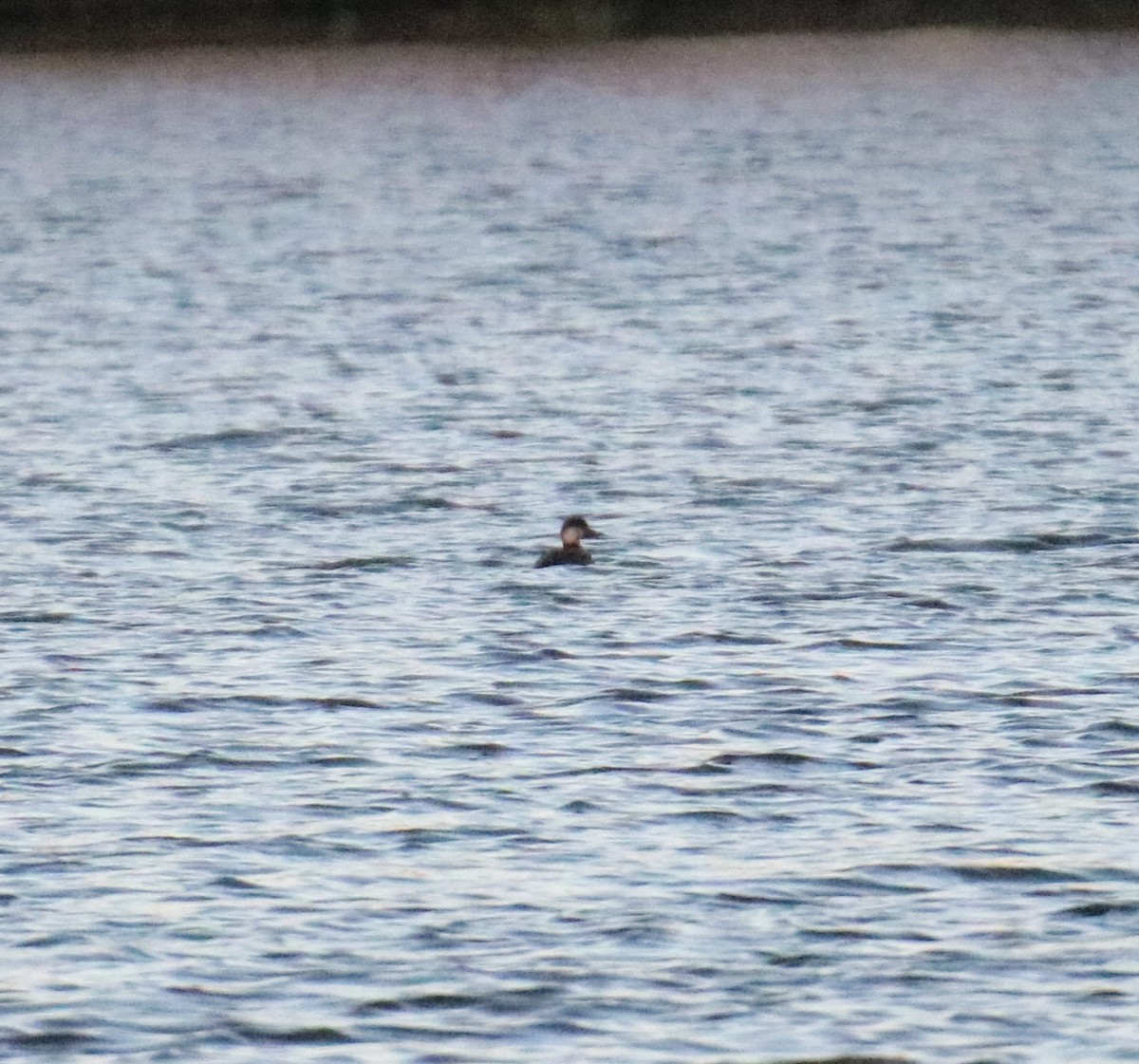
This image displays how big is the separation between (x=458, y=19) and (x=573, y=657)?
3979 inches

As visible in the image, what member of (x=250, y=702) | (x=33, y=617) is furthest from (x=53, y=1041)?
(x=33, y=617)

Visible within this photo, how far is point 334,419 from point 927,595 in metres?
11.5

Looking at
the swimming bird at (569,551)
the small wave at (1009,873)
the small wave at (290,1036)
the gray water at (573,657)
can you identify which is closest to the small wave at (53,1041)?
the gray water at (573,657)

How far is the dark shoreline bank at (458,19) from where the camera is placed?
119000mm

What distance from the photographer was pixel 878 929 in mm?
15195

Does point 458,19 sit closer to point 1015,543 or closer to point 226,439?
point 226,439

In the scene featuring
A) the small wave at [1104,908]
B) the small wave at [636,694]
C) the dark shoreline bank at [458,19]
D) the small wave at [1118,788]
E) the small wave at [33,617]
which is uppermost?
the dark shoreline bank at [458,19]

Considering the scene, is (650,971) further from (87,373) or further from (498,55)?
(498,55)

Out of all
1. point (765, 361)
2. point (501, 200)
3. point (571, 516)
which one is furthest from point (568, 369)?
point (501, 200)

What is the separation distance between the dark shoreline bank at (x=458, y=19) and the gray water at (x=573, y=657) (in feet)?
220

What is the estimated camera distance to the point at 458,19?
395 ft

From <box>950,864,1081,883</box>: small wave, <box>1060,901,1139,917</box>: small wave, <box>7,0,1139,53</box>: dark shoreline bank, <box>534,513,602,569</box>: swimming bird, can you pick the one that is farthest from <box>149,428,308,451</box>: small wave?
<box>7,0,1139,53</box>: dark shoreline bank

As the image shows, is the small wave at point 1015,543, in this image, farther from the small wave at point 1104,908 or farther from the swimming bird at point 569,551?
the small wave at point 1104,908

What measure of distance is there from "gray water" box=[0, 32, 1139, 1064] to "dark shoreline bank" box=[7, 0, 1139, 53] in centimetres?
6710
